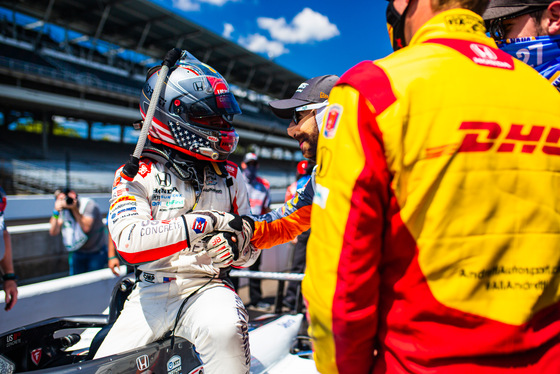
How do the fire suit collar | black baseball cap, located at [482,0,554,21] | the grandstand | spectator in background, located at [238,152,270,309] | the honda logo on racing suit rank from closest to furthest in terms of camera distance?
the fire suit collar → black baseball cap, located at [482,0,554,21] → the honda logo on racing suit → spectator in background, located at [238,152,270,309] → the grandstand

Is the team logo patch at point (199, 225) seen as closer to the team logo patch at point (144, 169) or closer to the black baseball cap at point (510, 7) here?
the team logo patch at point (144, 169)

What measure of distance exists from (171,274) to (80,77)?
22.9 m

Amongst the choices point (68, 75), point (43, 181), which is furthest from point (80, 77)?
point (43, 181)

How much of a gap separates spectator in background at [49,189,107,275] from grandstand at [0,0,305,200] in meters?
9.02

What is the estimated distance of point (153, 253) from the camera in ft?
5.79

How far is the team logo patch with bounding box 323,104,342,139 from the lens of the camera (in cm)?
94

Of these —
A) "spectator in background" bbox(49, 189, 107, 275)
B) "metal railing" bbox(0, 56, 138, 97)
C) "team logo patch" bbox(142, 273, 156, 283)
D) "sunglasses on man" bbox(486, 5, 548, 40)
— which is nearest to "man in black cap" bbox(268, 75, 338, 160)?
"sunglasses on man" bbox(486, 5, 548, 40)

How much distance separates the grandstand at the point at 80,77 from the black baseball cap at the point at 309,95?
1238 centimetres

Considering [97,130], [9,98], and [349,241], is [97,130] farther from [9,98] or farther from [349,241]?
[349,241]

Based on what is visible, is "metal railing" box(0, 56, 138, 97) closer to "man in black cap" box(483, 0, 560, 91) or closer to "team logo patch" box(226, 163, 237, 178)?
"team logo patch" box(226, 163, 237, 178)

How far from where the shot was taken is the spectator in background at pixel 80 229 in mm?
4523

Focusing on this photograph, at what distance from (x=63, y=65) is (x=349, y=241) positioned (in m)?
25.5

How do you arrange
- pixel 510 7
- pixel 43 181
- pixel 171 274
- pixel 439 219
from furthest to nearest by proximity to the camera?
pixel 43 181 < pixel 171 274 < pixel 510 7 < pixel 439 219

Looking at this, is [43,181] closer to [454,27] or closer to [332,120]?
[332,120]
